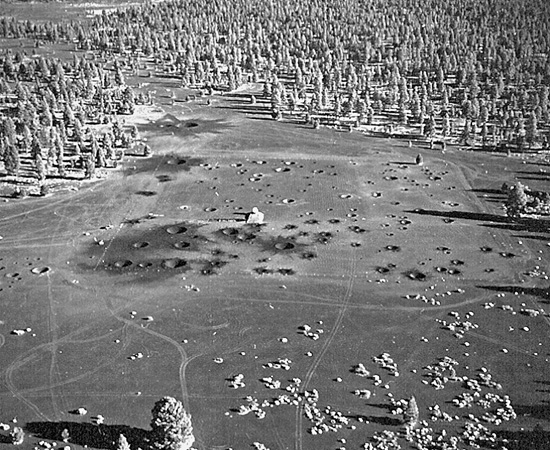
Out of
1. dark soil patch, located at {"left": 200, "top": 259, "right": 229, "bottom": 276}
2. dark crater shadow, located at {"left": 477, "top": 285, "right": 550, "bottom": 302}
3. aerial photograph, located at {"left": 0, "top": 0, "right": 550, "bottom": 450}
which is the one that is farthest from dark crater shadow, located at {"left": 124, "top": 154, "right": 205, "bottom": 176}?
dark crater shadow, located at {"left": 477, "top": 285, "right": 550, "bottom": 302}

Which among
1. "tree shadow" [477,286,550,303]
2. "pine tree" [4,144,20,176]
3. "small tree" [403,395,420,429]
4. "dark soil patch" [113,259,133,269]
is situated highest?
"pine tree" [4,144,20,176]

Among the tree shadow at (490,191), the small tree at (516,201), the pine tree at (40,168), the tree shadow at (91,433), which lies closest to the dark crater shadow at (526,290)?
the small tree at (516,201)

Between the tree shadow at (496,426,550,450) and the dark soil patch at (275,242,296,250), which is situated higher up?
the dark soil patch at (275,242,296,250)

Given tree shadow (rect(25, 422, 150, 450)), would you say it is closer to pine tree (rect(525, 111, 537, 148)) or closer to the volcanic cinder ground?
the volcanic cinder ground

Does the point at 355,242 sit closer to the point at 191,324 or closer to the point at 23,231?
the point at 191,324

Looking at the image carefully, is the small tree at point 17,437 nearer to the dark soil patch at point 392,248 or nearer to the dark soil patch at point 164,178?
the dark soil patch at point 392,248

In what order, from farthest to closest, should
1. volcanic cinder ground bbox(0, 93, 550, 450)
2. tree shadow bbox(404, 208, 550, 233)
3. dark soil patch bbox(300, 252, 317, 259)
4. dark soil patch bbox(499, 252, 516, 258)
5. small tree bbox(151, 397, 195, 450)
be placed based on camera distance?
tree shadow bbox(404, 208, 550, 233)
dark soil patch bbox(300, 252, 317, 259)
dark soil patch bbox(499, 252, 516, 258)
volcanic cinder ground bbox(0, 93, 550, 450)
small tree bbox(151, 397, 195, 450)

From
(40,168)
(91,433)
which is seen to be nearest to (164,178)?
(40,168)
